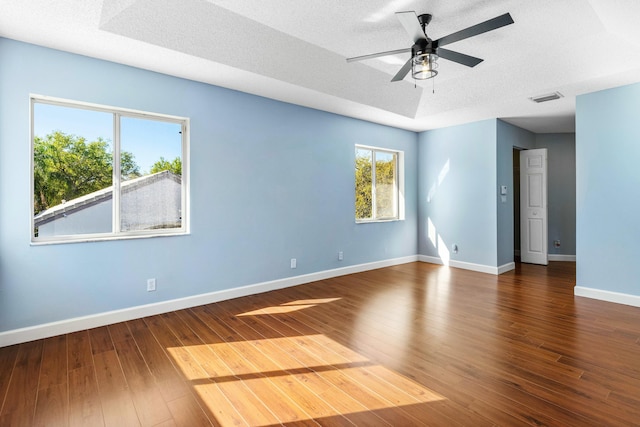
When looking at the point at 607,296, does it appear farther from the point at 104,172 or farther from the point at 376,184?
the point at 104,172

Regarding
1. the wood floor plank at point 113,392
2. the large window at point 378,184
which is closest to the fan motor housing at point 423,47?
the large window at point 378,184

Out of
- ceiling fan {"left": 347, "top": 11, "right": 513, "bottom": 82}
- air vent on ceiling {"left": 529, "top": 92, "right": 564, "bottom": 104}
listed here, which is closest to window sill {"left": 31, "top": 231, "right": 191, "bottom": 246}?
ceiling fan {"left": 347, "top": 11, "right": 513, "bottom": 82}

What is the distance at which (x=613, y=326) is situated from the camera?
10.3 feet

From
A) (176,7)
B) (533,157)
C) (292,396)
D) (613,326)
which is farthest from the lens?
(533,157)

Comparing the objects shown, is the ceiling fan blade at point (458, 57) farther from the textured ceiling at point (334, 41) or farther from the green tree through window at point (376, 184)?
the green tree through window at point (376, 184)

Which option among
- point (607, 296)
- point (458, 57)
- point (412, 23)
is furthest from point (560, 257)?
point (412, 23)

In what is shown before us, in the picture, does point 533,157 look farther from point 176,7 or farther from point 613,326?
point 176,7

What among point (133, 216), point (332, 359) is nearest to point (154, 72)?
point (133, 216)

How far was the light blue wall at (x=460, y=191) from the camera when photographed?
5504mm

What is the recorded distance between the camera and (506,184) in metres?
5.67

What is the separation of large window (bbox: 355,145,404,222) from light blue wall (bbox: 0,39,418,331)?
0.27m

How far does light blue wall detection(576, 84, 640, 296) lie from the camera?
12.5 feet

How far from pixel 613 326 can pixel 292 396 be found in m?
3.38

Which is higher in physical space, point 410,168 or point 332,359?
point 410,168
